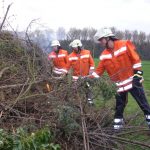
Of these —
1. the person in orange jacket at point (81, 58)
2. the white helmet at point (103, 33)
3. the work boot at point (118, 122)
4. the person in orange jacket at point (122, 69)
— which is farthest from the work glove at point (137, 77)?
the person in orange jacket at point (81, 58)

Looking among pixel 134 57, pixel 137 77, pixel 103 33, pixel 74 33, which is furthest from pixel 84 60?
pixel 137 77

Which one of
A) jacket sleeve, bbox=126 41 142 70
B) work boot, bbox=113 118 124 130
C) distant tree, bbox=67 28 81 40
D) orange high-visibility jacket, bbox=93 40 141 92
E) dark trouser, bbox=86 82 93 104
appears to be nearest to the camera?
dark trouser, bbox=86 82 93 104

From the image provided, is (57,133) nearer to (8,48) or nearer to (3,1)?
(8,48)

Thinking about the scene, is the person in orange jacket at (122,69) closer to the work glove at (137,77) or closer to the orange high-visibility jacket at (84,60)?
the work glove at (137,77)

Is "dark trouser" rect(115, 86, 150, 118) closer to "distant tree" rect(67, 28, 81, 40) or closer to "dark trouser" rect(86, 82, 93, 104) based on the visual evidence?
"dark trouser" rect(86, 82, 93, 104)

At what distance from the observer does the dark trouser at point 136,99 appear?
283 inches

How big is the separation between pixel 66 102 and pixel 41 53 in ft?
9.50

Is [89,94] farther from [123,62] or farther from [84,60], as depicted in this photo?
[84,60]

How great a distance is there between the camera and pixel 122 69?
291 inches

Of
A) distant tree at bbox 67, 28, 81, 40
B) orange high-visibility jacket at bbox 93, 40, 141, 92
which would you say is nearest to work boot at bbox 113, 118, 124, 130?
orange high-visibility jacket at bbox 93, 40, 141, 92

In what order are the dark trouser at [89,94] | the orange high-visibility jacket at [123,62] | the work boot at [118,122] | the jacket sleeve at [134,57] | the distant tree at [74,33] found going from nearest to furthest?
the dark trouser at [89,94]
the work boot at [118,122]
the jacket sleeve at [134,57]
the orange high-visibility jacket at [123,62]
the distant tree at [74,33]

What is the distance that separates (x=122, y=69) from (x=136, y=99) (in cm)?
59

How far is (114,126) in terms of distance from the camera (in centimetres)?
693

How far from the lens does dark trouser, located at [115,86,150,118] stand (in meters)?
7.20
